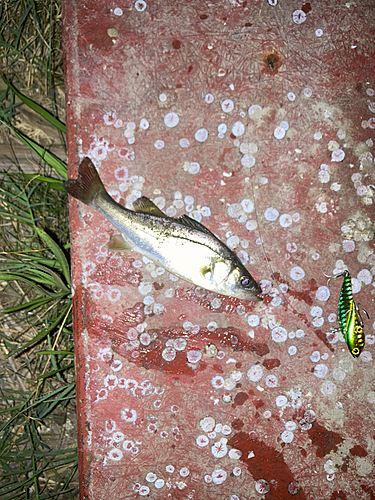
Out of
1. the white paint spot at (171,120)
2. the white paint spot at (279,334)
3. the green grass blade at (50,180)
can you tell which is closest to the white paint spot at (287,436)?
the white paint spot at (279,334)

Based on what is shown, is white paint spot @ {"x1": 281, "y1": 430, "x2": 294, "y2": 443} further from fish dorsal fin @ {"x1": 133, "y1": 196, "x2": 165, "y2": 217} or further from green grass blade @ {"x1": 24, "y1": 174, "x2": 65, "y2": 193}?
green grass blade @ {"x1": 24, "y1": 174, "x2": 65, "y2": 193}

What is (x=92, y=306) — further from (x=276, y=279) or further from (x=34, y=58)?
(x=34, y=58)

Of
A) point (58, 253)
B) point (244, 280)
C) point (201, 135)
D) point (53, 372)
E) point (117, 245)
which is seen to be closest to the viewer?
point (244, 280)

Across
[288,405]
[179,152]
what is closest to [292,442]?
[288,405]

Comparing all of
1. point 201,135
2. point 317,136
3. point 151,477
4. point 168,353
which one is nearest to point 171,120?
point 201,135

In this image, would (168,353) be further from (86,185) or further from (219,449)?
(86,185)

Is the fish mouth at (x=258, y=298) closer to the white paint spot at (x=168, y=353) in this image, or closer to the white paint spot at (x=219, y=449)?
the white paint spot at (x=168, y=353)

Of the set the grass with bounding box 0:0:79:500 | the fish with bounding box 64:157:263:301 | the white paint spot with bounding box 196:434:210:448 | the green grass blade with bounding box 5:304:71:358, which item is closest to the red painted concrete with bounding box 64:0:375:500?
the white paint spot with bounding box 196:434:210:448

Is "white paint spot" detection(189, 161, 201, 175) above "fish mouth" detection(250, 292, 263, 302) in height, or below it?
above
